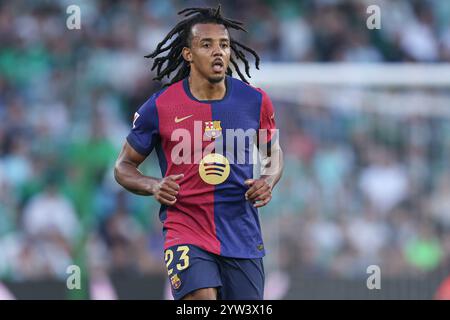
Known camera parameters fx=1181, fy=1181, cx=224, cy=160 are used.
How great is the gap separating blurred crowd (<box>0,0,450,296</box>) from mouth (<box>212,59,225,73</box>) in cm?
436

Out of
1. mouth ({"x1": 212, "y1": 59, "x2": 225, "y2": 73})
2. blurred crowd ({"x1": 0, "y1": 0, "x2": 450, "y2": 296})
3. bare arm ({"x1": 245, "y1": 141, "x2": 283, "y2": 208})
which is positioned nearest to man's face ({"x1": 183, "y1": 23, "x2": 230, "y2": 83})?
mouth ({"x1": 212, "y1": 59, "x2": 225, "y2": 73})

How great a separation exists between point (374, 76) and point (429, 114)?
691mm

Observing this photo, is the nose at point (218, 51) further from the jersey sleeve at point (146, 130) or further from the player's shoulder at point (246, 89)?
the jersey sleeve at point (146, 130)

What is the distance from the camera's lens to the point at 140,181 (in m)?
7.72

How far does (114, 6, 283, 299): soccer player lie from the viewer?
7.55m

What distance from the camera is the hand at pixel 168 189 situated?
7328 mm

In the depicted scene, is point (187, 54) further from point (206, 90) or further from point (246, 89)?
point (246, 89)

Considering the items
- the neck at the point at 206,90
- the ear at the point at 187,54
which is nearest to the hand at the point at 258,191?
the neck at the point at 206,90

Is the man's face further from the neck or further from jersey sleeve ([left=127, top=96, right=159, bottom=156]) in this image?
jersey sleeve ([left=127, top=96, right=159, bottom=156])

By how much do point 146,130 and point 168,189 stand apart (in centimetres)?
62

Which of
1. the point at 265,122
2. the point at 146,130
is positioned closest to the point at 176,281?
the point at 146,130

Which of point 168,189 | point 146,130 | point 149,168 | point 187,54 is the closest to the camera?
point 168,189

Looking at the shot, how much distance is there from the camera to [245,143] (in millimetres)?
7766

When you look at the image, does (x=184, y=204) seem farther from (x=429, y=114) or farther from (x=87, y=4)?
(x=87, y=4)
